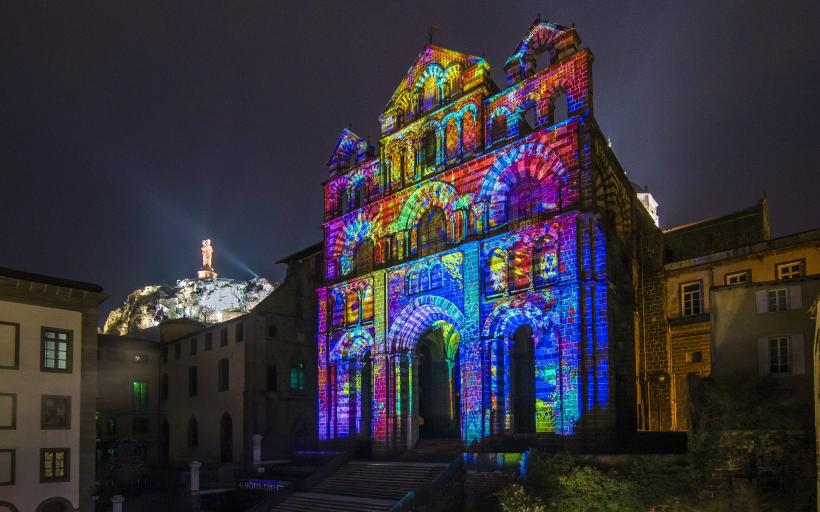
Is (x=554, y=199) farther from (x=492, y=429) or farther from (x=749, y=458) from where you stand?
(x=749, y=458)

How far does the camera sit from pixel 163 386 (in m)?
51.8

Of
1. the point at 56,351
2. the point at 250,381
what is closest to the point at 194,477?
the point at 250,381

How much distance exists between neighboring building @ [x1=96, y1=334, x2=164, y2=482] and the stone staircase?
18205 millimetres

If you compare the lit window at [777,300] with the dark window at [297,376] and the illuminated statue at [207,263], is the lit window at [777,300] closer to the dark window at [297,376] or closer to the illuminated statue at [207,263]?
the dark window at [297,376]

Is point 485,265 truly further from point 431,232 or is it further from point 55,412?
point 55,412

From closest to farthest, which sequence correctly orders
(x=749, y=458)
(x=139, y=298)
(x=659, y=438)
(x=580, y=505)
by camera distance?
(x=749, y=458), (x=580, y=505), (x=659, y=438), (x=139, y=298)

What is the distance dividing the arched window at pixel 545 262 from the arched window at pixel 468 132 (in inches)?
247

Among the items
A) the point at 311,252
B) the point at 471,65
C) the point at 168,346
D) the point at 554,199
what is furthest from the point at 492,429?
the point at 168,346

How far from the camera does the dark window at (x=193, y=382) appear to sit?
4809cm

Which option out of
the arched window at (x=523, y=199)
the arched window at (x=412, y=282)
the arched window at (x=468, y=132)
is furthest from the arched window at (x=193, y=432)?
the arched window at (x=523, y=199)

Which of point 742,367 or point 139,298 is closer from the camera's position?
point 742,367

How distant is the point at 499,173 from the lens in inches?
1299

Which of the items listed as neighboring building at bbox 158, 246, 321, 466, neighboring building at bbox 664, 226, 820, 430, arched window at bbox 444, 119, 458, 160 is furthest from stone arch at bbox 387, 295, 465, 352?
neighboring building at bbox 158, 246, 321, 466

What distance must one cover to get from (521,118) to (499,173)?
2611 millimetres
